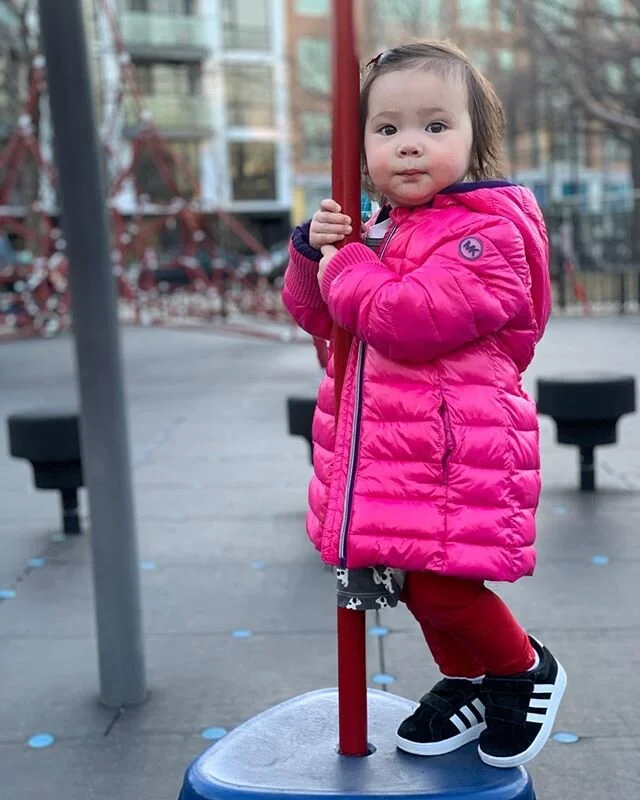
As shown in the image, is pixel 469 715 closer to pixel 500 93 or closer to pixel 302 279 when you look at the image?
pixel 302 279

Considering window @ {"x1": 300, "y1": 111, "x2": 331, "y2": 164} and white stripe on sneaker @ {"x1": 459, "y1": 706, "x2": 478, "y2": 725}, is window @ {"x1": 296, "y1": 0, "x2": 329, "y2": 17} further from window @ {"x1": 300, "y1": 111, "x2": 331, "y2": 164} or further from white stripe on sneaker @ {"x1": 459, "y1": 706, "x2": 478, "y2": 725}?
white stripe on sneaker @ {"x1": 459, "y1": 706, "x2": 478, "y2": 725}

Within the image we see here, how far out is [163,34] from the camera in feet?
137

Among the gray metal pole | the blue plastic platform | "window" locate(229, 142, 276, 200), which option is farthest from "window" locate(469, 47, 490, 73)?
the blue plastic platform

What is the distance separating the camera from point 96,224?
2965 mm

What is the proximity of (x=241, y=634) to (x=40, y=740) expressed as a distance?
0.93 metres

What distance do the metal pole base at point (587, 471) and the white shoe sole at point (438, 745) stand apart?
11.9 feet

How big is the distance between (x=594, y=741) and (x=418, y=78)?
1887 millimetres

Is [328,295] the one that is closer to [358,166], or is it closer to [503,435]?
[358,166]

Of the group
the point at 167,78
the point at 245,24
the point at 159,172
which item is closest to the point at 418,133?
the point at 159,172

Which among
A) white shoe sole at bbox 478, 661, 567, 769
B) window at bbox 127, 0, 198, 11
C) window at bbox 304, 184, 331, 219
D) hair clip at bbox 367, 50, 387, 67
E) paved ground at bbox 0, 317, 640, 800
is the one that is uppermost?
window at bbox 127, 0, 198, 11

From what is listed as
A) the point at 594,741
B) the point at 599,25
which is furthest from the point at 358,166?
the point at 599,25

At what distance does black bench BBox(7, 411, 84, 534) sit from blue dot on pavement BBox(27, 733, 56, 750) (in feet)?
6.62

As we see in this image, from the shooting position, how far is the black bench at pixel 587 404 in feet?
17.5

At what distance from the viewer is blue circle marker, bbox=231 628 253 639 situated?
12.2ft
